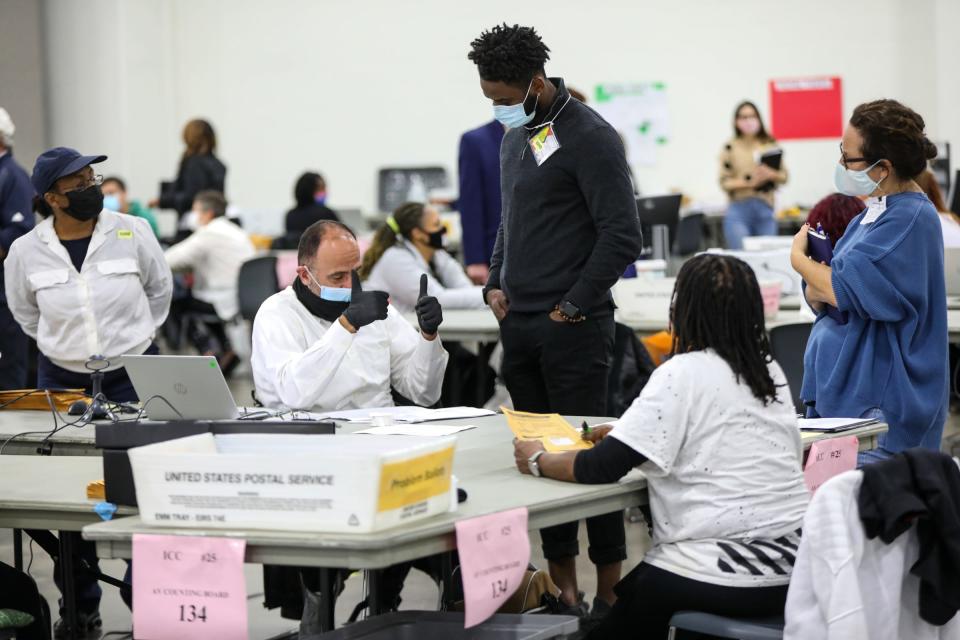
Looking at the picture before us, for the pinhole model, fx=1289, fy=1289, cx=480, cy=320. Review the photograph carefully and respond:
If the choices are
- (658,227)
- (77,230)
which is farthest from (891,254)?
(658,227)

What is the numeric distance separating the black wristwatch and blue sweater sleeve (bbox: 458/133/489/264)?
1.64m

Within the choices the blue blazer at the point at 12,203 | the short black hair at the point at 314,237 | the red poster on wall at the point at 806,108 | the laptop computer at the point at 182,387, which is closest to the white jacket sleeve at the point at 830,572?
the laptop computer at the point at 182,387

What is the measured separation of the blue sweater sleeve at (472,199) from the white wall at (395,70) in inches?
232

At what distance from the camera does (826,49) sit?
1009 cm

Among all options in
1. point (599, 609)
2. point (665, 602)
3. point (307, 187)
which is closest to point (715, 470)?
point (665, 602)

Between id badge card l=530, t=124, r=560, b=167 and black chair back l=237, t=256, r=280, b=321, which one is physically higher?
id badge card l=530, t=124, r=560, b=167

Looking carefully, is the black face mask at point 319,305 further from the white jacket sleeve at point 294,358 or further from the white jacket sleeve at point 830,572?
the white jacket sleeve at point 830,572

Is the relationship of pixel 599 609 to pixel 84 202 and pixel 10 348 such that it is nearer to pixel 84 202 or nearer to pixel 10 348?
pixel 84 202

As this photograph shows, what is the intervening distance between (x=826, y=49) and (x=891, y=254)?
7.78 metres

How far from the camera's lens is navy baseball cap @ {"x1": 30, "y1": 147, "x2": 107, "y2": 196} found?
12.0 ft

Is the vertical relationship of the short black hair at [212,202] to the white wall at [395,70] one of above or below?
below

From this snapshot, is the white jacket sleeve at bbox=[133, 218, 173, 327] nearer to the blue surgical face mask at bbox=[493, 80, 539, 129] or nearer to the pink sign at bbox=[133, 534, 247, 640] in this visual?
the blue surgical face mask at bbox=[493, 80, 539, 129]

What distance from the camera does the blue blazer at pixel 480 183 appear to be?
4742mm

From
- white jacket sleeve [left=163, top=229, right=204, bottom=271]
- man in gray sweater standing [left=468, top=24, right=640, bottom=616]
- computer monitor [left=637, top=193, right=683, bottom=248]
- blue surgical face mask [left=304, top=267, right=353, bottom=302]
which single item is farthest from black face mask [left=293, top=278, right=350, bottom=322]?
white jacket sleeve [left=163, top=229, right=204, bottom=271]
